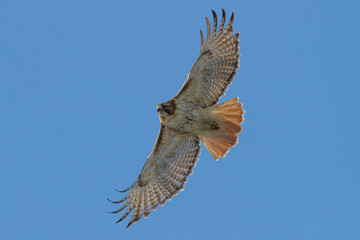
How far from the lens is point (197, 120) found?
1446cm

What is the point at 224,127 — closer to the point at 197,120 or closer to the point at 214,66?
the point at 197,120

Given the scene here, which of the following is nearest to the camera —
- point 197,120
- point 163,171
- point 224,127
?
point 224,127

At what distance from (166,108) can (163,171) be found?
1.59 m

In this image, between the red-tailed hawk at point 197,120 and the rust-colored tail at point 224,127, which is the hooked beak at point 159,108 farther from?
the rust-colored tail at point 224,127

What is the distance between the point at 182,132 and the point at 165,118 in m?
0.58

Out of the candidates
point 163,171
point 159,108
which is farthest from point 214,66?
point 163,171

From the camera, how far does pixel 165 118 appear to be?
567 inches

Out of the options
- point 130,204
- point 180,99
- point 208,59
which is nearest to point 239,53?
point 208,59

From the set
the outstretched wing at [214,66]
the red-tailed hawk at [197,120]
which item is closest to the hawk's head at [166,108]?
the red-tailed hawk at [197,120]

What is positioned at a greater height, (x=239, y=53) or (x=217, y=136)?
(x=239, y=53)

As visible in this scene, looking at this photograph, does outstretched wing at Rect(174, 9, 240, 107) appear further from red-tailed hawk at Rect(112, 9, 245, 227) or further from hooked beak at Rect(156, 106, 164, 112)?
hooked beak at Rect(156, 106, 164, 112)

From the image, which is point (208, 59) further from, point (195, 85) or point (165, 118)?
point (165, 118)

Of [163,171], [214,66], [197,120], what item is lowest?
[163,171]

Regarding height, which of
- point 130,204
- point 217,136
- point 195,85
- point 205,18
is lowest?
point 130,204
